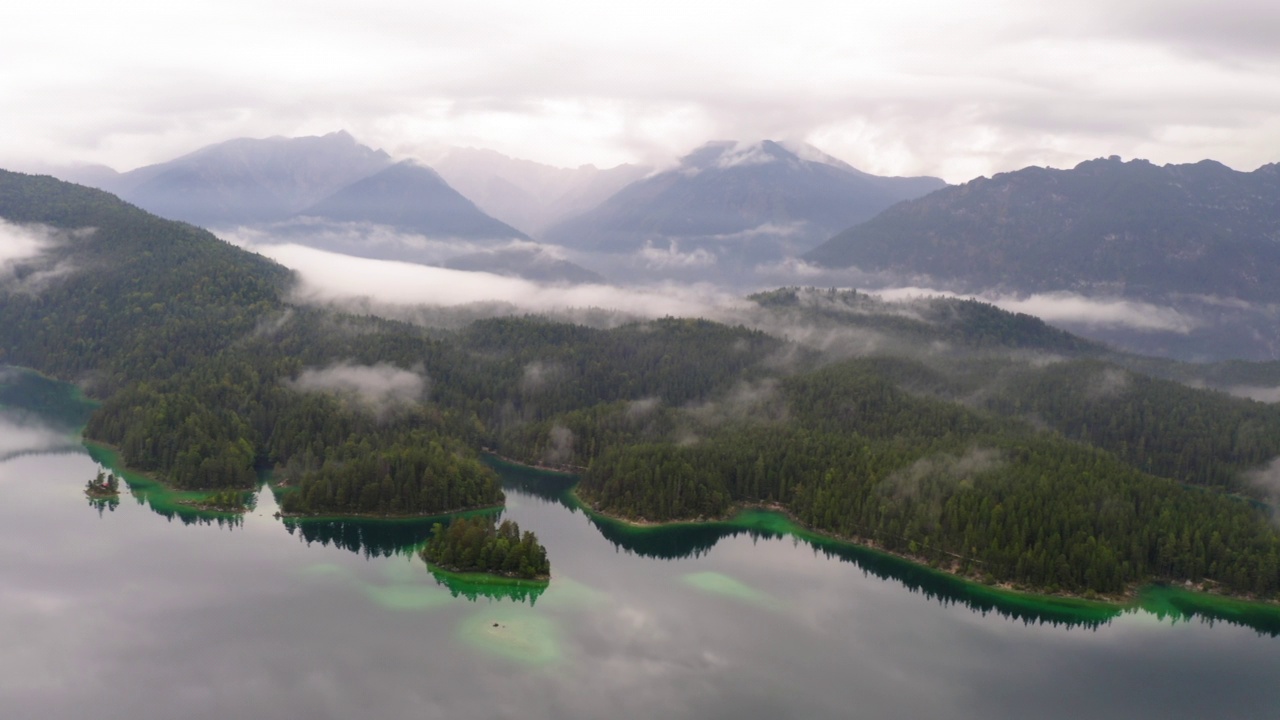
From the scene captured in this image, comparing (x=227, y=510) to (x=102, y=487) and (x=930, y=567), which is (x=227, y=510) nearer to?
(x=102, y=487)

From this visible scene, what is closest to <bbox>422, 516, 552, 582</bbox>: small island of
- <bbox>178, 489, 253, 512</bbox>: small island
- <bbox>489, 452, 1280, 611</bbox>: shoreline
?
<bbox>489, 452, 1280, 611</bbox>: shoreline

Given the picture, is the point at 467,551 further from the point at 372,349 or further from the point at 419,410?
the point at 372,349

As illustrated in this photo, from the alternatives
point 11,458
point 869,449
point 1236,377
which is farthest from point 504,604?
point 1236,377

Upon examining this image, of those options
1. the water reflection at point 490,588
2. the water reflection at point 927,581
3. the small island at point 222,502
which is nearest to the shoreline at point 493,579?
the water reflection at point 490,588

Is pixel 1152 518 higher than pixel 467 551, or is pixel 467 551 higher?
pixel 1152 518

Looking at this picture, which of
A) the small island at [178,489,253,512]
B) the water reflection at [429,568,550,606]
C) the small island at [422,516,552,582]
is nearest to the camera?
the water reflection at [429,568,550,606]

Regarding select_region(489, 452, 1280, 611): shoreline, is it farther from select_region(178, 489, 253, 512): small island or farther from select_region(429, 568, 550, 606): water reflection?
select_region(178, 489, 253, 512): small island

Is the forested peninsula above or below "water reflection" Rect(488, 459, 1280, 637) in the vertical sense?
above
